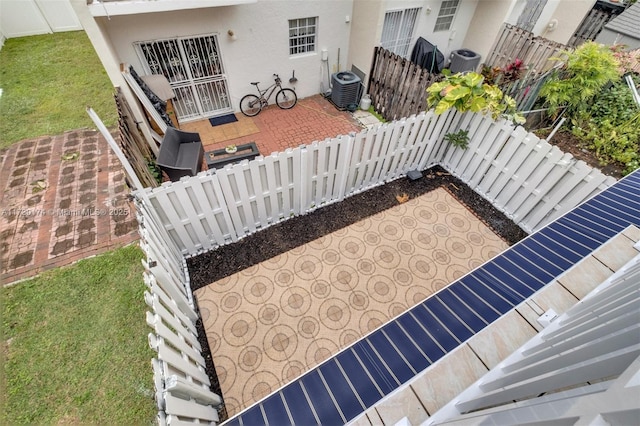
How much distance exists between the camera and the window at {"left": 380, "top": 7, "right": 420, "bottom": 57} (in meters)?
7.64

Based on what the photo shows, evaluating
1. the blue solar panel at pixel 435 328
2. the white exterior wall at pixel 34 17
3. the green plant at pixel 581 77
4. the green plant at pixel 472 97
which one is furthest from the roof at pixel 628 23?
the white exterior wall at pixel 34 17

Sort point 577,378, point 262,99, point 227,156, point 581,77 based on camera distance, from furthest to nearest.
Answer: point 262,99
point 581,77
point 227,156
point 577,378

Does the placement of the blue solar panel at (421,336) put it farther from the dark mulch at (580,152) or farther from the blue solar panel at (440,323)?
the dark mulch at (580,152)

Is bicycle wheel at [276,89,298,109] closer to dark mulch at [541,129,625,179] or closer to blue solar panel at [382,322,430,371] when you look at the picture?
dark mulch at [541,129,625,179]

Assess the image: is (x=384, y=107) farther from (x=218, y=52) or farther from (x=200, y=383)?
(x=200, y=383)

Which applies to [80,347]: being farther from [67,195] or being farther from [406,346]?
[406,346]

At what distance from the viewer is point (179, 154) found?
514cm

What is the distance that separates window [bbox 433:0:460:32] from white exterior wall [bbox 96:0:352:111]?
10.7ft

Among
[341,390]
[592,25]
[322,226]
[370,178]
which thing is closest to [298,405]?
[341,390]

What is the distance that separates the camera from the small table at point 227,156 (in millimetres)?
4805

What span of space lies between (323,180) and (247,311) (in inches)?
93.3

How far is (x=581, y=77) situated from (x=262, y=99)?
24.0 feet

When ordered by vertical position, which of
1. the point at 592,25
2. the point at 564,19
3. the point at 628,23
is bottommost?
the point at 592,25

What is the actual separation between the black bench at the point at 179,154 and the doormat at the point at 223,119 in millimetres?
2011
